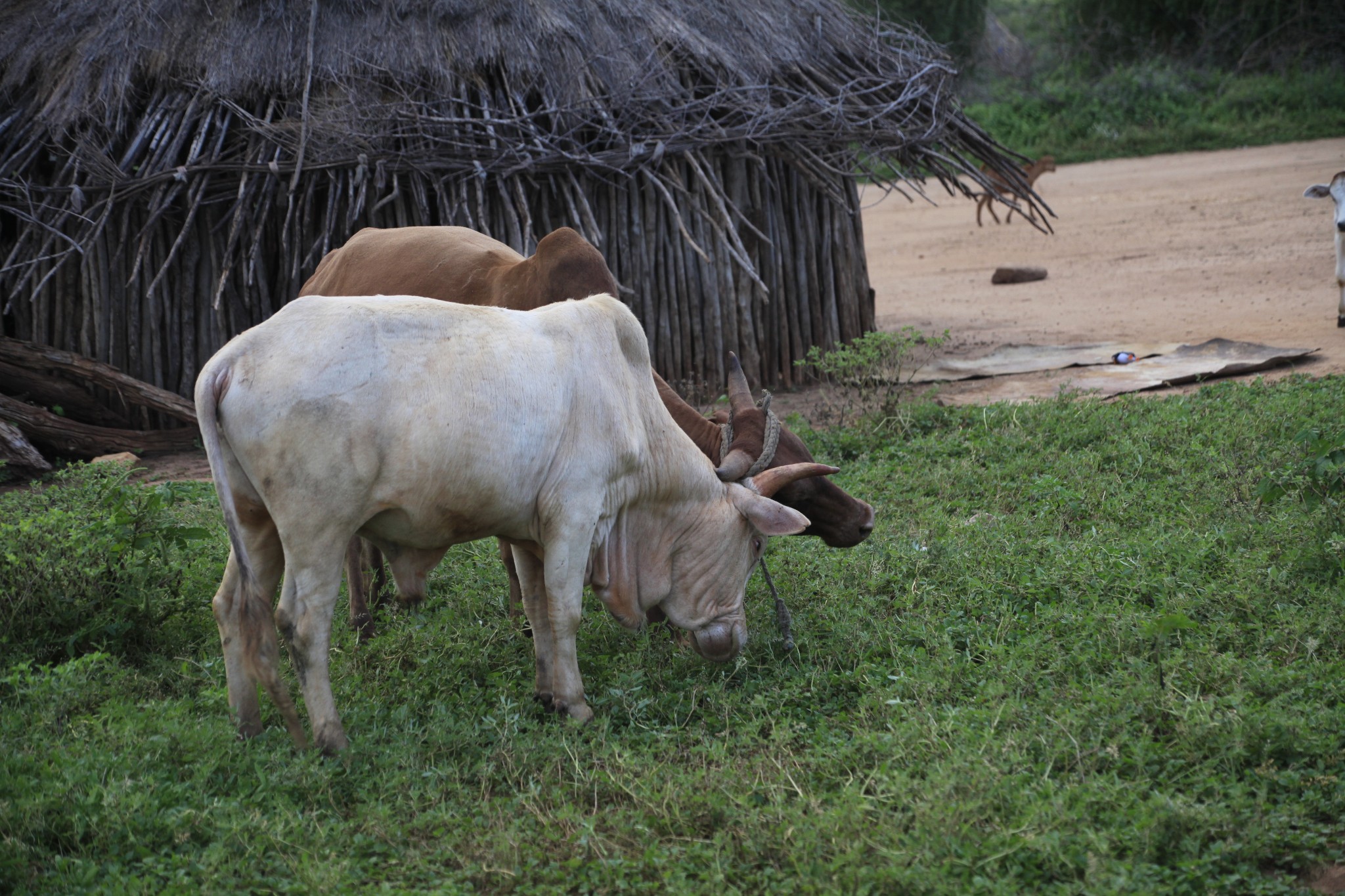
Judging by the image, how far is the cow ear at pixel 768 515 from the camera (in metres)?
4.05

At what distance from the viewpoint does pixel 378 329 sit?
Result: 351 centimetres

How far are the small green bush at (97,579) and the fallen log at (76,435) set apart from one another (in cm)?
297

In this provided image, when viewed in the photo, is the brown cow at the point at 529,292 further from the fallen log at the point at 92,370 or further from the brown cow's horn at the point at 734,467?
the fallen log at the point at 92,370

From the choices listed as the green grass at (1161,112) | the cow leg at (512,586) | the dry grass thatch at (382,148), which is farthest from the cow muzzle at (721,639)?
the green grass at (1161,112)

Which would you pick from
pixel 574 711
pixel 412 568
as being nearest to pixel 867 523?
pixel 574 711

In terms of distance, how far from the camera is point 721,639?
416 cm

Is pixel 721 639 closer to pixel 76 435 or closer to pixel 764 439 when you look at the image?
pixel 764 439

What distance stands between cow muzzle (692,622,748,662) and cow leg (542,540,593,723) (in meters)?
0.48

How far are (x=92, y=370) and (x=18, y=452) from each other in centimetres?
98

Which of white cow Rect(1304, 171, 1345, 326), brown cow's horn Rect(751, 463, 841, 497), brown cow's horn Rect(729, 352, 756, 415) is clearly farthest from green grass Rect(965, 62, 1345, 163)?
brown cow's horn Rect(751, 463, 841, 497)

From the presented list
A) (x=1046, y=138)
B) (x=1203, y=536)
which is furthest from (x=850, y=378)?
(x=1046, y=138)

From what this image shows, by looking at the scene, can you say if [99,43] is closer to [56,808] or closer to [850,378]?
[850,378]

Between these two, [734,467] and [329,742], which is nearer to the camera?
[329,742]

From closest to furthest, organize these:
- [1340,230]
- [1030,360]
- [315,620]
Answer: [315,620]
[1030,360]
[1340,230]
